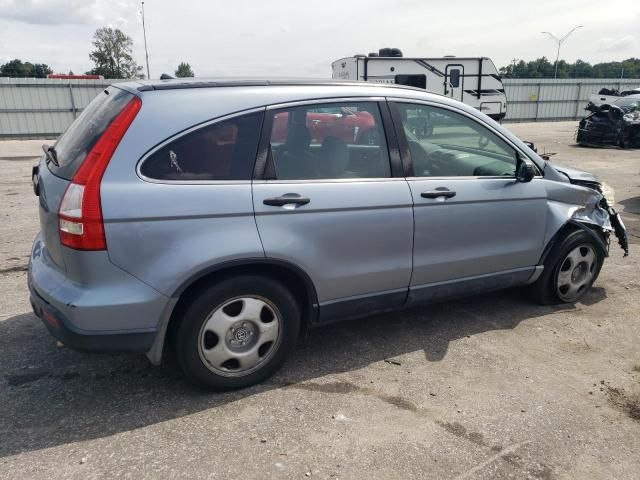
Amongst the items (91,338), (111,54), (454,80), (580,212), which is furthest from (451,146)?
(111,54)

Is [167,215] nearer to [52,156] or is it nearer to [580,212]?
[52,156]

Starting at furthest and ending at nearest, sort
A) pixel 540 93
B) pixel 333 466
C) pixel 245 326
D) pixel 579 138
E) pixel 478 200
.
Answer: pixel 540 93
pixel 579 138
pixel 478 200
pixel 245 326
pixel 333 466

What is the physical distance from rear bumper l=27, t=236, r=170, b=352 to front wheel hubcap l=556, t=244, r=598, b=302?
3.27 meters

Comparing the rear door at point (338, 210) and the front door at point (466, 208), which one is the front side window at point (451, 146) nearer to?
the front door at point (466, 208)

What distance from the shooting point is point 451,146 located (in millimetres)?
3891

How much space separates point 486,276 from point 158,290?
2413 millimetres

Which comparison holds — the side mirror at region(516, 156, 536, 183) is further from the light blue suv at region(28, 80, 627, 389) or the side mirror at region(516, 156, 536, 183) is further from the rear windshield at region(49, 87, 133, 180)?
the rear windshield at region(49, 87, 133, 180)

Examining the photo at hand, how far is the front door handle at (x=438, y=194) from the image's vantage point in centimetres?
349

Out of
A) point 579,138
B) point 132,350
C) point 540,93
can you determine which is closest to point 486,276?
point 132,350

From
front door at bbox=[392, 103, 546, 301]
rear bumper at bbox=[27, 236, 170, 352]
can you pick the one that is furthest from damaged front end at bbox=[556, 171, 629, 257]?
rear bumper at bbox=[27, 236, 170, 352]

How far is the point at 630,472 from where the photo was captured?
8.49 feet

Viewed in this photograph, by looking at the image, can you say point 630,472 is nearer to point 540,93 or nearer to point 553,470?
point 553,470

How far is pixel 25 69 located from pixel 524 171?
93.6 m

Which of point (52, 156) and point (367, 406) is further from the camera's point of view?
point (52, 156)
